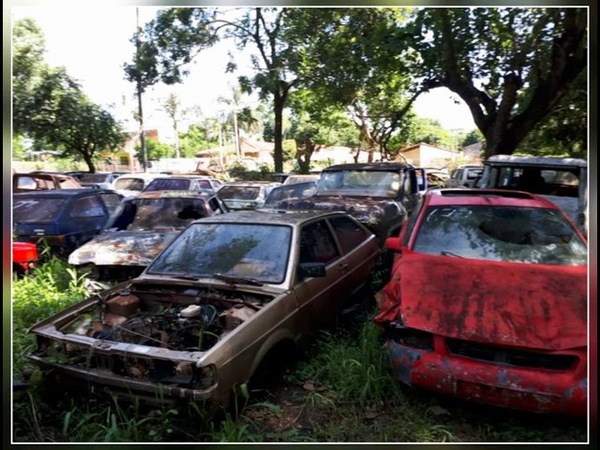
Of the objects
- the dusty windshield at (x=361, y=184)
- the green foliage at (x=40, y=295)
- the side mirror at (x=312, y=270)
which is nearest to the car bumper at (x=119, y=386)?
the green foliage at (x=40, y=295)

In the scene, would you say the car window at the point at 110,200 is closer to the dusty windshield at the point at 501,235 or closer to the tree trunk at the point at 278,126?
the tree trunk at the point at 278,126

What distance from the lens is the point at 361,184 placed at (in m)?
7.77

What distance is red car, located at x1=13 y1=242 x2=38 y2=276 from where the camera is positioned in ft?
15.9

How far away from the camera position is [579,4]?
3.43 metres

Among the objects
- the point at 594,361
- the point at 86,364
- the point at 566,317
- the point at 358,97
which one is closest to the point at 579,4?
the point at 566,317

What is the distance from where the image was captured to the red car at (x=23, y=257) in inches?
191

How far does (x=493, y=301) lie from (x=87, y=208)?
5.87m

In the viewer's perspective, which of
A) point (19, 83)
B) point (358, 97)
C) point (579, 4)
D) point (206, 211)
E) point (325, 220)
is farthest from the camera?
point (358, 97)

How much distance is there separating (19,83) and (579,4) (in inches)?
189

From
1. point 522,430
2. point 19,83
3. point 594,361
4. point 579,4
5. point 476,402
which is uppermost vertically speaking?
point 579,4

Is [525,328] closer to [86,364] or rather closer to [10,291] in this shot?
[86,364]

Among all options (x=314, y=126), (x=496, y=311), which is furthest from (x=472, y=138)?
(x=314, y=126)

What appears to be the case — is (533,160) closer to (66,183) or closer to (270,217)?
(270,217)

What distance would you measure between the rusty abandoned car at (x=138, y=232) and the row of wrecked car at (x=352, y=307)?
4.03 ft
